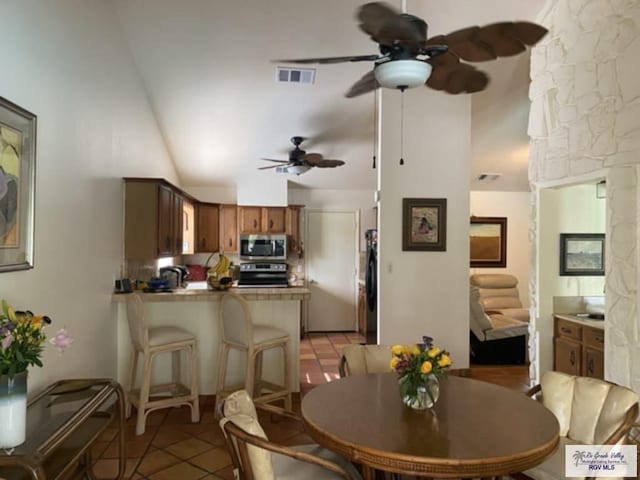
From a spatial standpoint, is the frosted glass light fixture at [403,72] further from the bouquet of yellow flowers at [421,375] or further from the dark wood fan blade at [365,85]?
the bouquet of yellow flowers at [421,375]

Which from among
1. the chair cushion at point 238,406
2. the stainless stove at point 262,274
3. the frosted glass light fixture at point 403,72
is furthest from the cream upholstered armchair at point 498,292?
the chair cushion at point 238,406

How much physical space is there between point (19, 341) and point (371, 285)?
445 centimetres

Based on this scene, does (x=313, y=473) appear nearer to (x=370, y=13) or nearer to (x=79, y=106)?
(x=370, y=13)

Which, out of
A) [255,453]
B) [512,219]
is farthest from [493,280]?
[255,453]

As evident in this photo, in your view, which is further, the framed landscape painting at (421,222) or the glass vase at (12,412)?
the framed landscape painting at (421,222)

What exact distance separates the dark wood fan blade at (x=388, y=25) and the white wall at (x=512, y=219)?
18.5ft

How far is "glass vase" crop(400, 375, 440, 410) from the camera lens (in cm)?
181

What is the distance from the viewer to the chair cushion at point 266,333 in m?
3.31

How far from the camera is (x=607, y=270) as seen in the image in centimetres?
301

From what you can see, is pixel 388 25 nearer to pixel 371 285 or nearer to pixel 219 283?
pixel 219 283

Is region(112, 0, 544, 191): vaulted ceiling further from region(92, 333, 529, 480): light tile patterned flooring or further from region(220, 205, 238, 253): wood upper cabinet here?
region(92, 333, 529, 480): light tile patterned flooring

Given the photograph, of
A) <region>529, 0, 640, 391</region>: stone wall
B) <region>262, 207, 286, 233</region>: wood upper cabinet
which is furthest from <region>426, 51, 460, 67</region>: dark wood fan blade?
<region>262, 207, 286, 233</region>: wood upper cabinet

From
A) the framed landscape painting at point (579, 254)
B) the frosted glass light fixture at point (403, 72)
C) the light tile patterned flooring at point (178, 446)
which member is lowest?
the light tile patterned flooring at point (178, 446)

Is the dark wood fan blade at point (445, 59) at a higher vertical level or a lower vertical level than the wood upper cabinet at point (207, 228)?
higher
